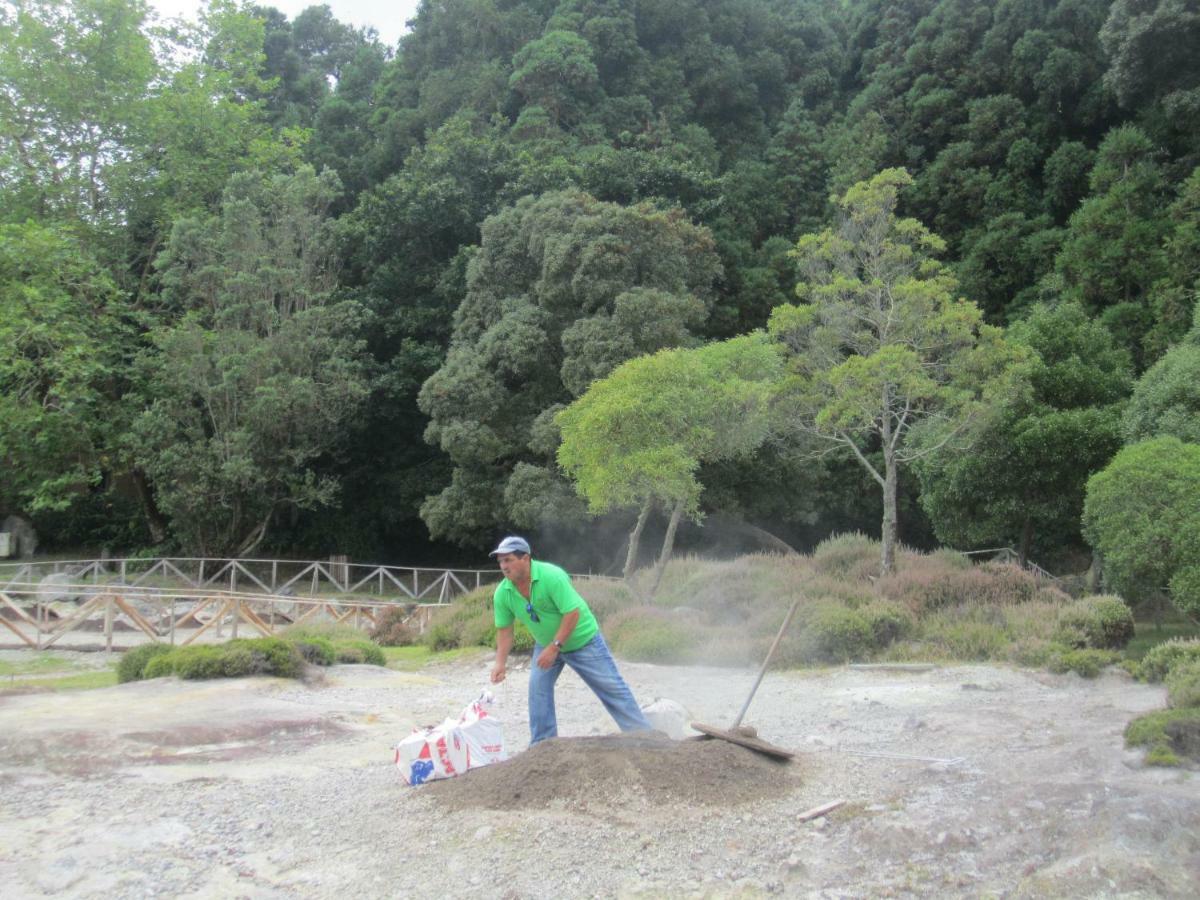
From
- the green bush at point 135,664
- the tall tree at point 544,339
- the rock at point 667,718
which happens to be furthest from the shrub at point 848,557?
the green bush at point 135,664

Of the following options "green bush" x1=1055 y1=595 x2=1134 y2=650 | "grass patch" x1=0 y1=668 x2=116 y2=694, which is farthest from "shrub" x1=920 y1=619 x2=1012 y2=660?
"grass patch" x1=0 y1=668 x2=116 y2=694

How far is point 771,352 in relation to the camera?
17797 mm

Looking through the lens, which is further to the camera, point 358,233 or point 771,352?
point 358,233

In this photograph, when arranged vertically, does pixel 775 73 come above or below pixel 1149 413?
above

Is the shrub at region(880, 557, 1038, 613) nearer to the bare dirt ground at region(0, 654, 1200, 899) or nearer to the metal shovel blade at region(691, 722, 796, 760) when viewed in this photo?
the bare dirt ground at region(0, 654, 1200, 899)

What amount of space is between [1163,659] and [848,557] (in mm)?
7210

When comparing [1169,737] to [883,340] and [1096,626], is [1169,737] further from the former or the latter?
[883,340]

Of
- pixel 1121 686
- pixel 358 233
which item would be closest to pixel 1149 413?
pixel 1121 686

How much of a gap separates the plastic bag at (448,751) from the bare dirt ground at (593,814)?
0.65 ft

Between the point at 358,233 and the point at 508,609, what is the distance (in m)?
28.2

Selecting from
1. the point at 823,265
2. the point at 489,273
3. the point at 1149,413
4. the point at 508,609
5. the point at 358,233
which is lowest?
the point at 508,609

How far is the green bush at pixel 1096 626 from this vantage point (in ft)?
37.6

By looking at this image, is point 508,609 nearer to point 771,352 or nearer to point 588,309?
point 771,352

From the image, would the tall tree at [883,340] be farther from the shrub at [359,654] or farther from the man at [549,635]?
the man at [549,635]
